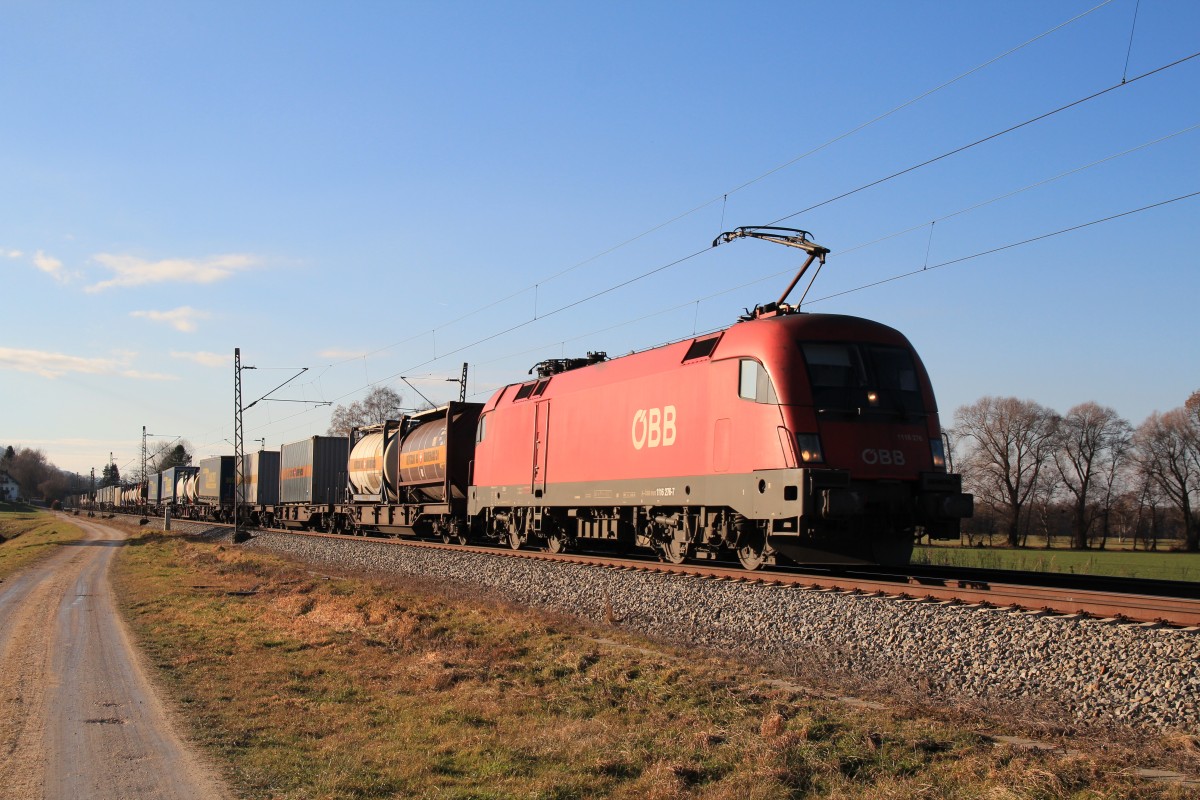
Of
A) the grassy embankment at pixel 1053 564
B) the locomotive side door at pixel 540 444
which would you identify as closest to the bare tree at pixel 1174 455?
the grassy embankment at pixel 1053 564

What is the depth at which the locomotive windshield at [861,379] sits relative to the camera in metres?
13.6

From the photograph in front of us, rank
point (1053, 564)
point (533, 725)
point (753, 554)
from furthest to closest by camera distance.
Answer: point (1053, 564) → point (753, 554) → point (533, 725)

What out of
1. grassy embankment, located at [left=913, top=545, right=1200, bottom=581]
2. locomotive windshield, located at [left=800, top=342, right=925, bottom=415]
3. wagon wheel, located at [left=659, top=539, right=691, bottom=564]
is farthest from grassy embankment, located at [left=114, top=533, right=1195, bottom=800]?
grassy embankment, located at [left=913, top=545, right=1200, bottom=581]

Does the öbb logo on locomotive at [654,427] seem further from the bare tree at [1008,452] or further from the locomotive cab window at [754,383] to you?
the bare tree at [1008,452]

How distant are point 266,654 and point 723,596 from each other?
5.85 meters

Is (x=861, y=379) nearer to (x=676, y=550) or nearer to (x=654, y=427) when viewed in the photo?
(x=654, y=427)

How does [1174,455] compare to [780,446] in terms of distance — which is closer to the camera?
[780,446]

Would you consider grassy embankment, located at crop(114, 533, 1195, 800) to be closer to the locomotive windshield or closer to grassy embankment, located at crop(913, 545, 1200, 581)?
the locomotive windshield

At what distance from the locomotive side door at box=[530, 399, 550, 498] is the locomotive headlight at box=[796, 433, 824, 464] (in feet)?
27.9

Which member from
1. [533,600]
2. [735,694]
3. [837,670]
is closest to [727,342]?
[533,600]

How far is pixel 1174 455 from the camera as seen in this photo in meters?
65.2

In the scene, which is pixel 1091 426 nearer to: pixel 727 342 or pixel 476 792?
pixel 727 342

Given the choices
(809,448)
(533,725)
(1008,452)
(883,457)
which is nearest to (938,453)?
(883,457)

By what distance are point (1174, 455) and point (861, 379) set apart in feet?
207
